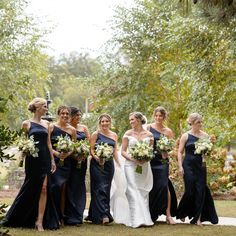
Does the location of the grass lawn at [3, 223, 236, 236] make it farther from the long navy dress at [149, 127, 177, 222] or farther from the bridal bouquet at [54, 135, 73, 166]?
the bridal bouquet at [54, 135, 73, 166]

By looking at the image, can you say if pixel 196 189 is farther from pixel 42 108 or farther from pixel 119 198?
pixel 42 108

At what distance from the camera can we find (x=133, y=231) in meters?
8.82

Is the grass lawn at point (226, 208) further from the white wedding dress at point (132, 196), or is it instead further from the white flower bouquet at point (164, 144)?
the white flower bouquet at point (164, 144)

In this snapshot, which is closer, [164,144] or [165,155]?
[164,144]

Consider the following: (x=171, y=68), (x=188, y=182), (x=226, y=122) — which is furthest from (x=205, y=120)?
(x=188, y=182)

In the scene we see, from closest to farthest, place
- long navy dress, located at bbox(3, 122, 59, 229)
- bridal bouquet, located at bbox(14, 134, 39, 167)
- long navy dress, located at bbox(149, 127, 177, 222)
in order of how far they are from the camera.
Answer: bridal bouquet, located at bbox(14, 134, 39, 167) → long navy dress, located at bbox(3, 122, 59, 229) → long navy dress, located at bbox(149, 127, 177, 222)

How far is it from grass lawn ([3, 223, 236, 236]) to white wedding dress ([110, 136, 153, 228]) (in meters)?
0.26

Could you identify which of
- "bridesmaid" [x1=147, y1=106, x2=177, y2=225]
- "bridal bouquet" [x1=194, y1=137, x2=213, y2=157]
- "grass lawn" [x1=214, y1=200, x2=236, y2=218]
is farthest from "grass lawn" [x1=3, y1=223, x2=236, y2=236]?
"grass lawn" [x1=214, y1=200, x2=236, y2=218]

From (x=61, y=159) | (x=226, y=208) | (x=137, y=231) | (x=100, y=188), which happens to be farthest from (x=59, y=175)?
(x=226, y=208)

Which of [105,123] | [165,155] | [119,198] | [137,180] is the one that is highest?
[105,123]

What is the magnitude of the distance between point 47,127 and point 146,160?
68.4 inches

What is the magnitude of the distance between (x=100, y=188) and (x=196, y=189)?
5.32 ft

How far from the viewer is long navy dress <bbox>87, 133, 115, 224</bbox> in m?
9.48

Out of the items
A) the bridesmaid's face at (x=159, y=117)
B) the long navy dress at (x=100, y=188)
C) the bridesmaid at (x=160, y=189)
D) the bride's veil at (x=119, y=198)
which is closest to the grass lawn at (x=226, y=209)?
the bridesmaid at (x=160, y=189)
